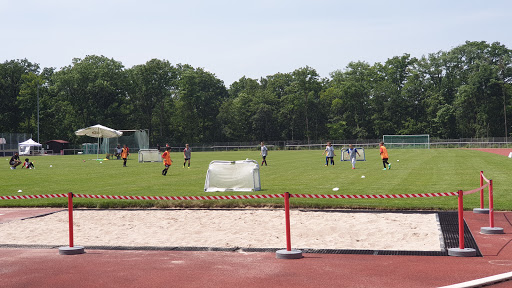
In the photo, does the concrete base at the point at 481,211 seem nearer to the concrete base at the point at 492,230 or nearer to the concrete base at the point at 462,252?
the concrete base at the point at 492,230

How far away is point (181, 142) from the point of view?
113438mm

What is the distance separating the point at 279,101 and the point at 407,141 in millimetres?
33075

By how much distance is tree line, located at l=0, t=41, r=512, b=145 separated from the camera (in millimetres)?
103812

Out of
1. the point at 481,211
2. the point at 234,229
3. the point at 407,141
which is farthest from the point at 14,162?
the point at 407,141

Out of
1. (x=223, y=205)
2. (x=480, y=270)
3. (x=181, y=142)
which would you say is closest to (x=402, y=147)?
(x=181, y=142)

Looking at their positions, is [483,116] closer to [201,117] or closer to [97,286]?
[201,117]

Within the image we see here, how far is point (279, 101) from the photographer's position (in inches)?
4688

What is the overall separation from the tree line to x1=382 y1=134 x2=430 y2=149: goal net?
9313 millimetres

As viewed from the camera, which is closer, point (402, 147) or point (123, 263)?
point (123, 263)

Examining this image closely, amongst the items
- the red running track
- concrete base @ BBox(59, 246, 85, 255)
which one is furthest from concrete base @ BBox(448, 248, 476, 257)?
concrete base @ BBox(59, 246, 85, 255)

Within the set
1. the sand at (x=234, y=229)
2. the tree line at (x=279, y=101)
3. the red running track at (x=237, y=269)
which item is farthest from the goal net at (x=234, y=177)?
the tree line at (x=279, y=101)

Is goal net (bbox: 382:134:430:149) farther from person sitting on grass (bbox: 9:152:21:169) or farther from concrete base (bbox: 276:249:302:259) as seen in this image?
concrete base (bbox: 276:249:302:259)

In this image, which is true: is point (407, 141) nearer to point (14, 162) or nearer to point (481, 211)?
point (14, 162)

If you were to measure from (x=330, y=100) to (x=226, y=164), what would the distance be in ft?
323
